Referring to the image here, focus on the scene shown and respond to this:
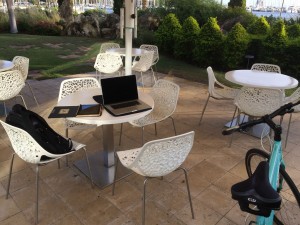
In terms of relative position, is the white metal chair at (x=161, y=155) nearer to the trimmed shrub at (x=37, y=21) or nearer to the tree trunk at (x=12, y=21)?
the trimmed shrub at (x=37, y=21)

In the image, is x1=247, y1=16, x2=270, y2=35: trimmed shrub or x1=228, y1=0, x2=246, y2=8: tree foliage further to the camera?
x1=228, y1=0, x2=246, y2=8: tree foliage

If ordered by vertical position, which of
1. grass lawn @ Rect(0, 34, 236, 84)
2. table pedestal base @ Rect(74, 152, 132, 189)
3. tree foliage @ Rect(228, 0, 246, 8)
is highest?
tree foliage @ Rect(228, 0, 246, 8)

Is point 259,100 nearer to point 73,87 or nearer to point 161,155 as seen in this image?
point 161,155

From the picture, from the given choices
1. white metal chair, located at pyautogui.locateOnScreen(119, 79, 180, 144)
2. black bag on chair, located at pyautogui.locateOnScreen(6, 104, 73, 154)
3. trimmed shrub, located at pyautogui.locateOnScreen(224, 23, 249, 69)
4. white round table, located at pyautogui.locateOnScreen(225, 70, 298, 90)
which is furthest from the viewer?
trimmed shrub, located at pyautogui.locateOnScreen(224, 23, 249, 69)

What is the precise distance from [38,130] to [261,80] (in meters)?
2.50

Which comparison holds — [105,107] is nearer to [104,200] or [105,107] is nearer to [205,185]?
[104,200]

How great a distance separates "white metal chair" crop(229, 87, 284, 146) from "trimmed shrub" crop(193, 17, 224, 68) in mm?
4352

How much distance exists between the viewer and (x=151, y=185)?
243 cm

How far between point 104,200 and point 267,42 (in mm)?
5568

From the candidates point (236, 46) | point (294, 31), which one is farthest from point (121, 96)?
point (294, 31)

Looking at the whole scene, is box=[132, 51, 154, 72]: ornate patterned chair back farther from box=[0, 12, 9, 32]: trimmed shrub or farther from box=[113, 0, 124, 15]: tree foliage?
box=[0, 12, 9, 32]: trimmed shrub

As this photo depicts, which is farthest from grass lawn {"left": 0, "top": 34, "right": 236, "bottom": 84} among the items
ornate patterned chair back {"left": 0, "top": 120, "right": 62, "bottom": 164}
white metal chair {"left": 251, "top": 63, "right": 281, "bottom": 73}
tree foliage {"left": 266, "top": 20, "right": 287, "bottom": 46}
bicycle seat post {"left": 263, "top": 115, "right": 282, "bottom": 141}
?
bicycle seat post {"left": 263, "top": 115, "right": 282, "bottom": 141}

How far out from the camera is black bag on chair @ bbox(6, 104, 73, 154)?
200 cm

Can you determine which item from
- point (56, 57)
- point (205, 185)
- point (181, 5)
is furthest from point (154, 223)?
point (181, 5)
